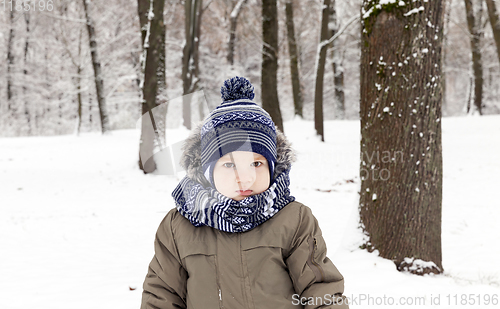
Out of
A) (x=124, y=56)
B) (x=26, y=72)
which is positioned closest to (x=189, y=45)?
(x=124, y=56)

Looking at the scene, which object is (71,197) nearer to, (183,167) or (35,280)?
(35,280)

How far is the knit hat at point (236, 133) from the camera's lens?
67.3 inches

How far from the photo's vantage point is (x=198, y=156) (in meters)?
1.85

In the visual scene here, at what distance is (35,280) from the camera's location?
11.5 ft

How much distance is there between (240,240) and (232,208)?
0.17 meters

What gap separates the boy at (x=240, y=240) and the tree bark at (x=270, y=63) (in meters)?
7.75

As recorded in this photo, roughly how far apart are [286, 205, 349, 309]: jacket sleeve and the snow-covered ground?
99 centimetres

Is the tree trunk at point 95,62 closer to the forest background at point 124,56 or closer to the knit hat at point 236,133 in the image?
the forest background at point 124,56

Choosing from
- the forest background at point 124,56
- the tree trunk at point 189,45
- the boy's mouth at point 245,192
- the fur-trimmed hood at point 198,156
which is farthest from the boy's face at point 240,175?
the forest background at point 124,56

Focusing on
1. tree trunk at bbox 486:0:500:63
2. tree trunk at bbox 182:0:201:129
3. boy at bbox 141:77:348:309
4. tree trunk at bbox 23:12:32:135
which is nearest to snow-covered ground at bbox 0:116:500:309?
boy at bbox 141:77:348:309

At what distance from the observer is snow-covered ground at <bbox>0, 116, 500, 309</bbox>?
302 centimetres

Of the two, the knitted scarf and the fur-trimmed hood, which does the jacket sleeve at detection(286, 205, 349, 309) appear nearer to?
the knitted scarf

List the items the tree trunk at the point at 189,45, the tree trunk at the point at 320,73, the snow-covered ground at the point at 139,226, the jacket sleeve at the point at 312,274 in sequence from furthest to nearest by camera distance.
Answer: the tree trunk at the point at 320,73 < the tree trunk at the point at 189,45 < the snow-covered ground at the point at 139,226 < the jacket sleeve at the point at 312,274

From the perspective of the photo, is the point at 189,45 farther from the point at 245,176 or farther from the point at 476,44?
the point at 476,44
